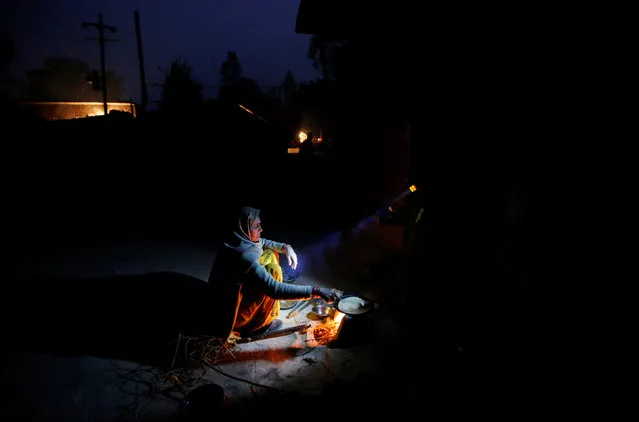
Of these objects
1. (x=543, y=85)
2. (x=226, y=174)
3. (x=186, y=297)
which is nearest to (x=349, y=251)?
(x=186, y=297)

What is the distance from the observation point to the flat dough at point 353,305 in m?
5.49

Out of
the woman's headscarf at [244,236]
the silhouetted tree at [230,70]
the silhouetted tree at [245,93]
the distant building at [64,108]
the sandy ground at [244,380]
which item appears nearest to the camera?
the sandy ground at [244,380]

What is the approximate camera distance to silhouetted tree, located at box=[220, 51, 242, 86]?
179 ft

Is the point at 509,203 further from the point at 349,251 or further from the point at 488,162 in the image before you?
the point at 349,251

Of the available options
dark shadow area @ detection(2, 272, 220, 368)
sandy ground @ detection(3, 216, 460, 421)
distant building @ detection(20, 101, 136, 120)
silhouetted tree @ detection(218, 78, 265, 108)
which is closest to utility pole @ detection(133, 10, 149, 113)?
distant building @ detection(20, 101, 136, 120)

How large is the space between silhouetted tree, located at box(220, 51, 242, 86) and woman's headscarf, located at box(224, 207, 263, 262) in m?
53.8

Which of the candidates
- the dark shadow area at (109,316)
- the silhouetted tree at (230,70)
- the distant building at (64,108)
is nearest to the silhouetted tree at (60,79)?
the silhouetted tree at (230,70)

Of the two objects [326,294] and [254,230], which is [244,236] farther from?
[326,294]

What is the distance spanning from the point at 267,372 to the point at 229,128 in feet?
53.4

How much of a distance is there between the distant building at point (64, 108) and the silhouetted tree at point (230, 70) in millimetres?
25105

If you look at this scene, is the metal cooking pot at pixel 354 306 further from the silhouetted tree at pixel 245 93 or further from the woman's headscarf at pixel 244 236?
the silhouetted tree at pixel 245 93

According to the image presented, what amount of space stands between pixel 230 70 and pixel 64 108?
30.2 metres

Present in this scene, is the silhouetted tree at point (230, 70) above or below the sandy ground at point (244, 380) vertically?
above

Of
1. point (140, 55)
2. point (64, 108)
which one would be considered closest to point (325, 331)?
point (140, 55)
